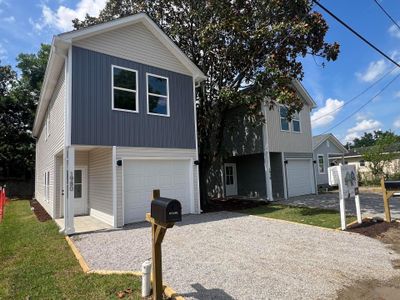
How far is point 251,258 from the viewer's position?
5.94 metres

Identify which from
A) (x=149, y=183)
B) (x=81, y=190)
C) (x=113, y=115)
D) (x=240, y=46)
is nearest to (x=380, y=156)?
(x=240, y=46)

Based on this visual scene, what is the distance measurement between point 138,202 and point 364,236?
7.26 metres

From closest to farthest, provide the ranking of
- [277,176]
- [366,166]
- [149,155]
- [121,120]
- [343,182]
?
1. [343,182]
2. [121,120]
3. [149,155]
4. [277,176]
5. [366,166]

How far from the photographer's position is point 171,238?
773 centimetres

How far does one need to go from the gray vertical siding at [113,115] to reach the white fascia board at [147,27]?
18.5 inches

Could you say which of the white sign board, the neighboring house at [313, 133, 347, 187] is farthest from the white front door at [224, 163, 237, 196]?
the white sign board

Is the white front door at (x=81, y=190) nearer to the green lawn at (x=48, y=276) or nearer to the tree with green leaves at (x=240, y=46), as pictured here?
the green lawn at (x=48, y=276)

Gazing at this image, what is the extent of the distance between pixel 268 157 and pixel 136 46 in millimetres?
9286

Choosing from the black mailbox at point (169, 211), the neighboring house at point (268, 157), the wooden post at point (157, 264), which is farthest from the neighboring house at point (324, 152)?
the black mailbox at point (169, 211)

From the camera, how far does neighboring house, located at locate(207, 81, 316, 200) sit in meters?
16.5

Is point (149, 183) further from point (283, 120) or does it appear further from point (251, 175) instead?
point (283, 120)

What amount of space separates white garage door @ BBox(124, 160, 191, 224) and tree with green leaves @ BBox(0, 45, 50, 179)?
63.8 ft

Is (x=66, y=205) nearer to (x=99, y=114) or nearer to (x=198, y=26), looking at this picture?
(x=99, y=114)

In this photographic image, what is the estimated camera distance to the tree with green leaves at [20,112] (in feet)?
81.8
